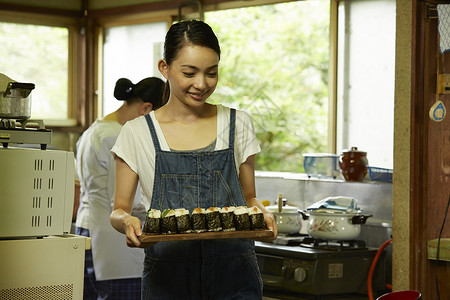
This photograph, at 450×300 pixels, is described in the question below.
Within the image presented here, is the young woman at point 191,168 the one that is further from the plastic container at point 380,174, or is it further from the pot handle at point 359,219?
the plastic container at point 380,174

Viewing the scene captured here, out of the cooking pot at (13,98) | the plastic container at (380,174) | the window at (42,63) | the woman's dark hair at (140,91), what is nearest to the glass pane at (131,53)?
the window at (42,63)

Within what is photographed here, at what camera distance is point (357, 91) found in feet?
14.2

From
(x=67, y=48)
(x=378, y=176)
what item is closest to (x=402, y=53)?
(x=378, y=176)

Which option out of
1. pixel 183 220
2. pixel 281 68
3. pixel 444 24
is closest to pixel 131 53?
pixel 444 24

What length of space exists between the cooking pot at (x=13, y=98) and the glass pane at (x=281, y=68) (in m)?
6.55

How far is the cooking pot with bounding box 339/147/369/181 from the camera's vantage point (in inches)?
155

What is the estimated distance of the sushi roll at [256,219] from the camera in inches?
74.0

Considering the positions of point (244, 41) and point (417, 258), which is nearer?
point (417, 258)

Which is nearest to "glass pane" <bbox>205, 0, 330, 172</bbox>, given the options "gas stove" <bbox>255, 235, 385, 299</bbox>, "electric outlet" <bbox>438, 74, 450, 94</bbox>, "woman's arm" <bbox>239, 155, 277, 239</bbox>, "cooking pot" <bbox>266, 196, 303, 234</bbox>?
"cooking pot" <bbox>266, 196, 303, 234</bbox>

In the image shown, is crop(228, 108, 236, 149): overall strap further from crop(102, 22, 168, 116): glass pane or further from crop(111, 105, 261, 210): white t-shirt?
crop(102, 22, 168, 116): glass pane

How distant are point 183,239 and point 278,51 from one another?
7.29m

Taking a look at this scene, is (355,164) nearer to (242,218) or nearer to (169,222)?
(242,218)

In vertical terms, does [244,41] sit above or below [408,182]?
above

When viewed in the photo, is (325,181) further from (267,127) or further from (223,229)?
(267,127)
